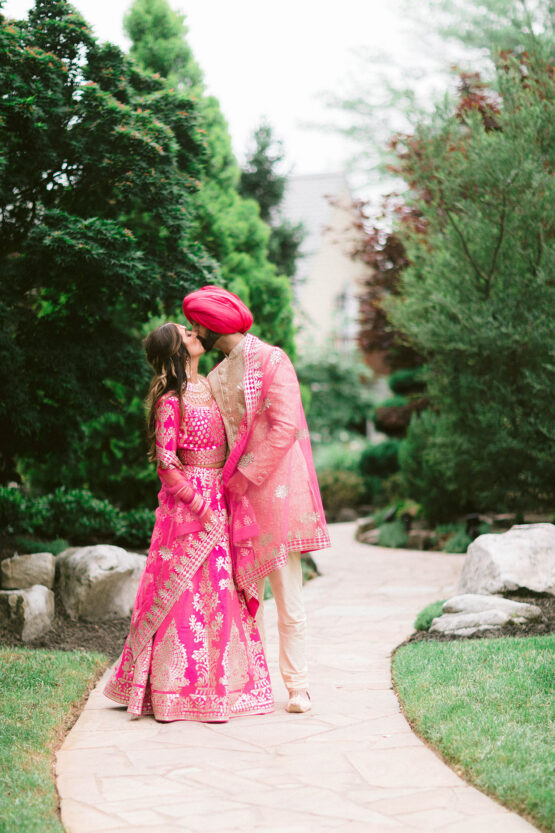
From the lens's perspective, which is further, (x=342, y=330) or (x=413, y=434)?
(x=342, y=330)

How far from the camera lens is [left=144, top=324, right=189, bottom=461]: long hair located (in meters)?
4.48

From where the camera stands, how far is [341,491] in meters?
17.2

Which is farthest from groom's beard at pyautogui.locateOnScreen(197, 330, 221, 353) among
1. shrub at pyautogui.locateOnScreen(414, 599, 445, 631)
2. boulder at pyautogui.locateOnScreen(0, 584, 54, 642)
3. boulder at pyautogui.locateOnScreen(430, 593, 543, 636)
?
shrub at pyautogui.locateOnScreen(414, 599, 445, 631)

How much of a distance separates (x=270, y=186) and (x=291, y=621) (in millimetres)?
13847

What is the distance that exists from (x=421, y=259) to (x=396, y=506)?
16.6 ft

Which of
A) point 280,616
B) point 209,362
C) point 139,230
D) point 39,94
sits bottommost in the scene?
point 280,616

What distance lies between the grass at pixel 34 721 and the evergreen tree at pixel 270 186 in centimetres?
1243

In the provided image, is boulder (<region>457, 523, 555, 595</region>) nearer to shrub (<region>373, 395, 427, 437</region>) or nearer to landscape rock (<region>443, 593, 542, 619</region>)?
landscape rock (<region>443, 593, 542, 619</region>)

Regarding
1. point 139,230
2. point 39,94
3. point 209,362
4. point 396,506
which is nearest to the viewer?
point 39,94

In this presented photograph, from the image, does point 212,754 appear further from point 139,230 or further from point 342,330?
point 342,330

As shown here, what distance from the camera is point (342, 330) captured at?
2597cm

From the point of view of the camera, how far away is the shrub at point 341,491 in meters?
17.2

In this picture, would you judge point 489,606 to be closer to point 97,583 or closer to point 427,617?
point 427,617

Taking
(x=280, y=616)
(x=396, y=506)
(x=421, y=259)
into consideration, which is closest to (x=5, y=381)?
(x=280, y=616)
